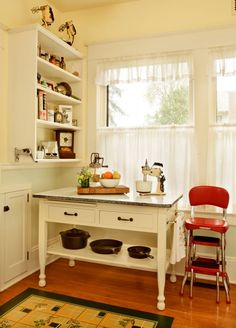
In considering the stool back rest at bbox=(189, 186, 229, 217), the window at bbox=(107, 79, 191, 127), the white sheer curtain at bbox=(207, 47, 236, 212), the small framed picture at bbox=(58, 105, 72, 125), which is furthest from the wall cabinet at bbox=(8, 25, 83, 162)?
the white sheer curtain at bbox=(207, 47, 236, 212)

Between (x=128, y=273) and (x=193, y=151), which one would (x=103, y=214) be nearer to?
(x=128, y=273)

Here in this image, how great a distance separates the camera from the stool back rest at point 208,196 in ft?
9.03

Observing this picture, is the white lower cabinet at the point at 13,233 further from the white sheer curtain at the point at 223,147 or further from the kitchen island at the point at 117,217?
the white sheer curtain at the point at 223,147

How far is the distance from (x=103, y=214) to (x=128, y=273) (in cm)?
94

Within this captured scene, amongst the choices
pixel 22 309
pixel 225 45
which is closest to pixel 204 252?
pixel 22 309

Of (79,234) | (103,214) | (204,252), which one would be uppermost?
(103,214)

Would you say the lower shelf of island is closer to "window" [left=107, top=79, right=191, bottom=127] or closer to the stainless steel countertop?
the stainless steel countertop

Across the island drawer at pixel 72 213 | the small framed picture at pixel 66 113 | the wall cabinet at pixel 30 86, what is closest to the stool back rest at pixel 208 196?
the island drawer at pixel 72 213

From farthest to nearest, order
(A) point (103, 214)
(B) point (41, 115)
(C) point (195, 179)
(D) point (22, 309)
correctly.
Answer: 1. (C) point (195, 179)
2. (B) point (41, 115)
3. (A) point (103, 214)
4. (D) point (22, 309)

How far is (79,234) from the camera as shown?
285 cm

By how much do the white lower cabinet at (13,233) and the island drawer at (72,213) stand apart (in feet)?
1.12

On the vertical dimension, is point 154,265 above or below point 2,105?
below

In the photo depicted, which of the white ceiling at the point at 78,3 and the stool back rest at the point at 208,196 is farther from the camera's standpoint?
the white ceiling at the point at 78,3

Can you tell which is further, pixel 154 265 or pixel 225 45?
pixel 225 45
